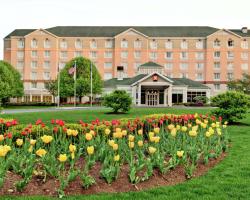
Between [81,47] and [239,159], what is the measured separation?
7079 cm

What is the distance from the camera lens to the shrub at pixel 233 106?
19422 millimetres

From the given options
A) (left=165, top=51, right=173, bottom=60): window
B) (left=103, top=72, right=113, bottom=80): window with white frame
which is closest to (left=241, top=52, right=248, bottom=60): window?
(left=165, top=51, right=173, bottom=60): window

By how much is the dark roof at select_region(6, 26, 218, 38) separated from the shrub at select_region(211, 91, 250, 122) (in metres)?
58.4

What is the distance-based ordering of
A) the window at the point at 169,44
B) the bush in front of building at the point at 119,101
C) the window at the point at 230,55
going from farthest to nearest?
1. the window at the point at 169,44
2. the window at the point at 230,55
3. the bush in front of building at the point at 119,101

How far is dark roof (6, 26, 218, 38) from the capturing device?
251 feet

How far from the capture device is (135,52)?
249ft

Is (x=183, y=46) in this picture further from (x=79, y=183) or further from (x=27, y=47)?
(x=79, y=183)

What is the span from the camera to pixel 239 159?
8797mm

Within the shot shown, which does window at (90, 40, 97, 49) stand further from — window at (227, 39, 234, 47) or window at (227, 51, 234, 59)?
window at (227, 51, 234, 59)

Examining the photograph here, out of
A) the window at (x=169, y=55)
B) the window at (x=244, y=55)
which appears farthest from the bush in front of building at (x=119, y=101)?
the window at (x=244, y=55)

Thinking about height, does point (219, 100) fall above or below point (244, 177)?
above

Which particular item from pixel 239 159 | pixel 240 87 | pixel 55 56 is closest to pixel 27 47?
pixel 55 56

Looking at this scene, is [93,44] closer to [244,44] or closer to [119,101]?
[244,44]

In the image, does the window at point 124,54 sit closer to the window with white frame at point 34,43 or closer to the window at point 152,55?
the window at point 152,55
